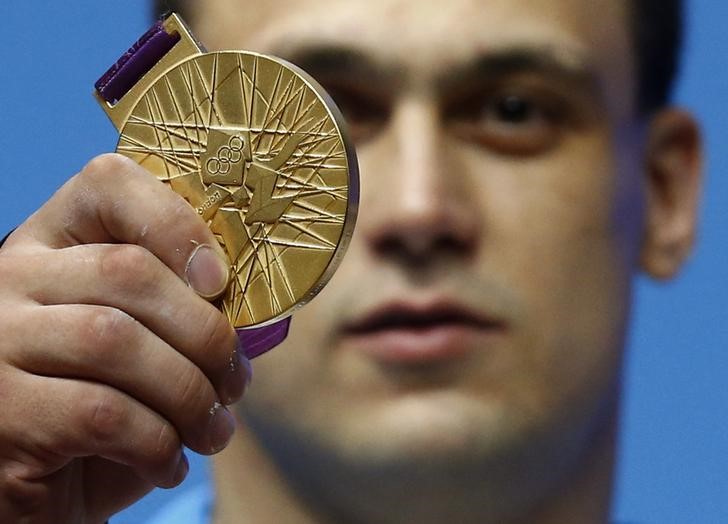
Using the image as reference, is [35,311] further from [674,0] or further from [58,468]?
[674,0]

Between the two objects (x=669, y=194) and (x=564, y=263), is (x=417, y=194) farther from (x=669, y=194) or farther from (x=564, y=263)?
(x=669, y=194)

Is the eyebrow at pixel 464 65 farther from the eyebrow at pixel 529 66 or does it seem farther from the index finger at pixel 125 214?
the index finger at pixel 125 214

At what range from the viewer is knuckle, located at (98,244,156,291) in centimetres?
57

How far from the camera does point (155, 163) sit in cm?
60

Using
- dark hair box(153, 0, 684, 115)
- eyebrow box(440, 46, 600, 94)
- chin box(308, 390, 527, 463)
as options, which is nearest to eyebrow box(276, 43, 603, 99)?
eyebrow box(440, 46, 600, 94)

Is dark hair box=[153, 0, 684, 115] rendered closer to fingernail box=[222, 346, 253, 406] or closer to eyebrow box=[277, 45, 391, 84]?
eyebrow box=[277, 45, 391, 84]

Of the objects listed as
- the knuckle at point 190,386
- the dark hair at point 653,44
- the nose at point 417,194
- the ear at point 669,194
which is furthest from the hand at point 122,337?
the ear at point 669,194

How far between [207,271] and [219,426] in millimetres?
75

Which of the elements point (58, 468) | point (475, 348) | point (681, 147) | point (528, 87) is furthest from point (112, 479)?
point (681, 147)

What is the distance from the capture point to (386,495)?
0.92m

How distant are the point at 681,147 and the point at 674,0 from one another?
0.49 feet

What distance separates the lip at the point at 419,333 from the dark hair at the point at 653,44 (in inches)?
11.5

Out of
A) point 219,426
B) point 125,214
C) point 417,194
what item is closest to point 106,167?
point 125,214

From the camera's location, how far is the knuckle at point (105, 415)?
570mm
